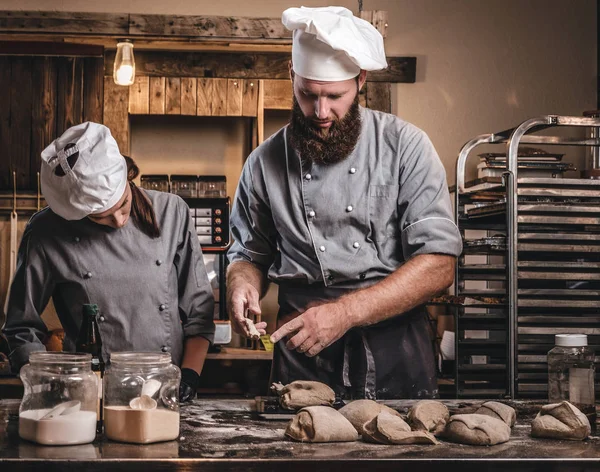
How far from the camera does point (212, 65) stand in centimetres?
621

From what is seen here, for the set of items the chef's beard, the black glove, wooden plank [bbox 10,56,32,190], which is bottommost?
the black glove

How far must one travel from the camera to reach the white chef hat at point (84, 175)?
238 centimetres

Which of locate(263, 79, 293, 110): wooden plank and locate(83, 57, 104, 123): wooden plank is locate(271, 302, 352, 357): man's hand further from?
locate(83, 57, 104, 123): wooden plank

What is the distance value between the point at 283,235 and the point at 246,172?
11.8 inches

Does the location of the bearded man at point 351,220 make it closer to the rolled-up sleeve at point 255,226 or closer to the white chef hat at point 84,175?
the rolled-up sleeve at point 255,226

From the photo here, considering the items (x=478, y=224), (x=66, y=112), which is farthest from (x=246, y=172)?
(x=66, y=112)

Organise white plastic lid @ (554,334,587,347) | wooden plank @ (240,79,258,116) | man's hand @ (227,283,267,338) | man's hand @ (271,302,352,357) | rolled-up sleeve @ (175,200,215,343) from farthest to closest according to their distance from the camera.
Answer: wooden plank @ (240,79,258,116) → rolled-up sleeve @ (175,200,215,343) → man's hand @ (227,283,267,338) → man's hand @ (271,302,352,357) → white plastic lid @ (554,334,587,347)

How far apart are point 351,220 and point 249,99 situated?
12.4 feet

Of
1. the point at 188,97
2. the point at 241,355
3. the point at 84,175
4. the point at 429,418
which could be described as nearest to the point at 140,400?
the point at 429,418

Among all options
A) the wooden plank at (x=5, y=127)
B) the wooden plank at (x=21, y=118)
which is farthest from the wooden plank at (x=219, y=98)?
the wooden plank at (x=5, y=127)

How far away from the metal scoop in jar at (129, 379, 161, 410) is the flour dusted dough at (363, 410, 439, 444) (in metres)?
0.42

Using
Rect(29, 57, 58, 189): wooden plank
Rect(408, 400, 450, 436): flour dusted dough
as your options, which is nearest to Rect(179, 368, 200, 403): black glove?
Rect(408, 400, 450, 436): flour dusted dough

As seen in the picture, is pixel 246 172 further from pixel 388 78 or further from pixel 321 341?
pixel 388 78

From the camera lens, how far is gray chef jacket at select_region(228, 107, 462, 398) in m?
2.49
